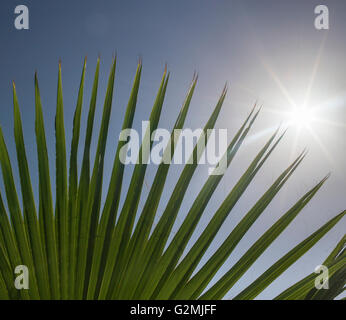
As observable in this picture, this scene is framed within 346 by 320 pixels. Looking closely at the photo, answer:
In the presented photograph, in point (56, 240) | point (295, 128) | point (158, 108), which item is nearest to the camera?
point (56, 240)

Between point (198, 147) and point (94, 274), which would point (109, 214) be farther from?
point (198, 147)

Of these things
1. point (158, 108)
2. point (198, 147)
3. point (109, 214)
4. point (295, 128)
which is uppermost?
point (295, 128)

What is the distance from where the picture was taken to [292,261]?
109 cm

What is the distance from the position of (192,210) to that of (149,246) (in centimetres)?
17

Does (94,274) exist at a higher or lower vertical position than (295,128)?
lower

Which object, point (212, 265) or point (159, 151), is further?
point (159, 151)

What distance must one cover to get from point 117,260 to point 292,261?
1.82 ft

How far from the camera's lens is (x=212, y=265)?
1033 millimetres
